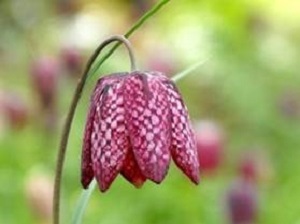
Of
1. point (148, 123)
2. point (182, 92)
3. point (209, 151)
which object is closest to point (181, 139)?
point (148, 123)

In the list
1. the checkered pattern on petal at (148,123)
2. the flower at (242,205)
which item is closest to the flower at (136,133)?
the checkered pattern on petal at (148,123)

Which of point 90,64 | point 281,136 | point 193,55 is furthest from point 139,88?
point 193,55

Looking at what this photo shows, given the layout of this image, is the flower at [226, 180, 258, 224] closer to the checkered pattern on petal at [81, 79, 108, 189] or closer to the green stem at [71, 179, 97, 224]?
the green stem at [71, 179, 97, 224]

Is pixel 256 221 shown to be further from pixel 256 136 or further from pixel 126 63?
pixel 126 63

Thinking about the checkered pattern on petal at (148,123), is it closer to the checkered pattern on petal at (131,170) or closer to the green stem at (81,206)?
the checkered pattern on petal at (131,170)

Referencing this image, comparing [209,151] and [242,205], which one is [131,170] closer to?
[242,205]

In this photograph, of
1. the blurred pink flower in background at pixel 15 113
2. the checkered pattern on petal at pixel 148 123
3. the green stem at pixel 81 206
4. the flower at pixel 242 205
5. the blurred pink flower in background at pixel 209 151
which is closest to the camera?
the checkered pattern on petal at pixel 148 123

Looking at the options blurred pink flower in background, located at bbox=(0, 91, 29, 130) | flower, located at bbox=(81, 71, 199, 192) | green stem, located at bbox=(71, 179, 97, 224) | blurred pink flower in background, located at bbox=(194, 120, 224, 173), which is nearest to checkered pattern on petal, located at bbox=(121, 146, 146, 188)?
flower, located at bbox=(81, 71, 199, 192)
